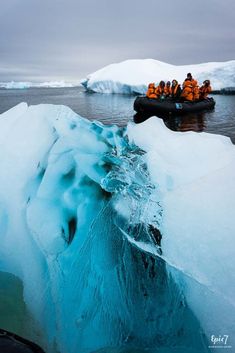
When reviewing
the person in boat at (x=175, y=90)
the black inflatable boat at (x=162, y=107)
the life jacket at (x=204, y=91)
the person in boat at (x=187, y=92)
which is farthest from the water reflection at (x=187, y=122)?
the life jacket at (x=204, y=91)

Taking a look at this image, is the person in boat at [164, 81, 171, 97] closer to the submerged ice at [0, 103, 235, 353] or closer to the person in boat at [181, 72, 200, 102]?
the person in boat at [181, 72, 200, 102]

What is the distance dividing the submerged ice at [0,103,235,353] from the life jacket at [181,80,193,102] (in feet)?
44.0

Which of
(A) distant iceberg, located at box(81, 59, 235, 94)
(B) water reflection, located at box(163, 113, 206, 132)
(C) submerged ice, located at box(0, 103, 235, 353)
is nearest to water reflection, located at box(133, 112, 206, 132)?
(B) water reflection, located at box(163, 113, 206, 132)

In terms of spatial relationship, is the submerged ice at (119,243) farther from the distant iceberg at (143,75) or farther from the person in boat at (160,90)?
the distant iceberg at (143,75)

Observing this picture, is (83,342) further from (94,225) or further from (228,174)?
(228,174)

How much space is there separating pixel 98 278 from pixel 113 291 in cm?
13

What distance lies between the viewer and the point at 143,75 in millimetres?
40062

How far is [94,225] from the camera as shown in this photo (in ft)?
7.13

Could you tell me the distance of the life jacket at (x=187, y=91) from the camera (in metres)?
15.2

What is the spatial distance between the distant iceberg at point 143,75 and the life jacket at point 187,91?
2141 centimetres

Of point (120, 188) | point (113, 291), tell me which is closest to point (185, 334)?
point (113, 291)

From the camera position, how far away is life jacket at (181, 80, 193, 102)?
598 inches

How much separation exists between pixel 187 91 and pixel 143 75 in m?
26.1

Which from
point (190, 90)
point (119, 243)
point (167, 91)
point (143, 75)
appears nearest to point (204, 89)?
point (190, 90)
